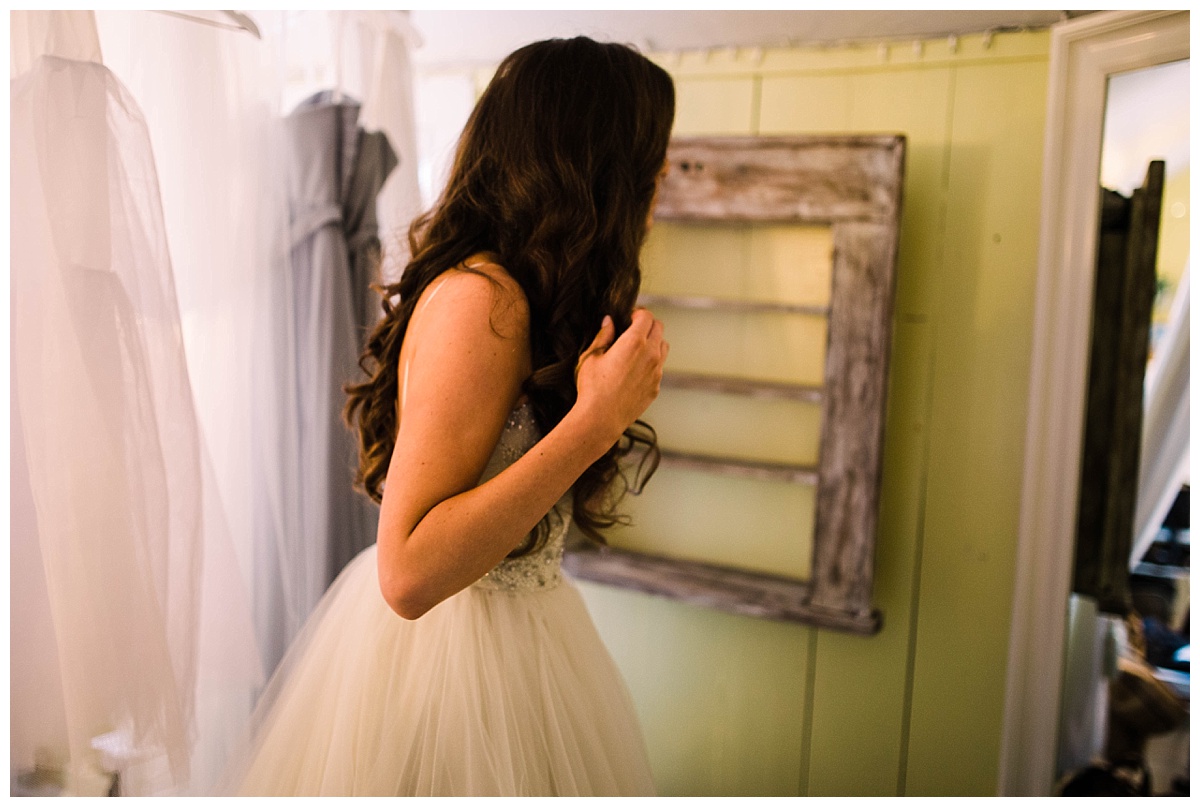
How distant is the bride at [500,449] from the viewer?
826 mm

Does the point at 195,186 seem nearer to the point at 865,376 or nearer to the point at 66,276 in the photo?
the point at 66,276

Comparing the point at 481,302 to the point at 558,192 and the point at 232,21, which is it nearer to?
the point at 558,192

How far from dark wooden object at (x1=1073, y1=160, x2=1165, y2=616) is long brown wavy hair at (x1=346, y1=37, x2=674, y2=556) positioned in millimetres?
1085

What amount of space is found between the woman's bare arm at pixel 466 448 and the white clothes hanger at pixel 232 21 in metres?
0.71

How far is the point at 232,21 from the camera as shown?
1298 millimetres

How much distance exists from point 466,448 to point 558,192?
1.15ft

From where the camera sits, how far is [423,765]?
94 cm

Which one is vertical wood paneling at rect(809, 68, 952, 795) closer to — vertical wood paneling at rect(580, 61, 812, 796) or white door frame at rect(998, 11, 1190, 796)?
vertical wood paneling at rect(580, 61, 812, 796)

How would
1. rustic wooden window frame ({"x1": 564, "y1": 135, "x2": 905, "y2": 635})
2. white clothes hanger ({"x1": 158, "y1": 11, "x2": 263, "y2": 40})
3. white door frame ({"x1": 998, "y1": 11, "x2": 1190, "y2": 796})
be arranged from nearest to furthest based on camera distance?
white clothes hanger ({"x1": 158, "y1": 11, "x2": 263, "y2": 40}), white door frame ({"x1": 998, "y1": 11, "x2": 1190, "y2": 796}), rustic wooden window frame ({"x1": 564, "y1": 135, "x2": 905, "y2": 635})

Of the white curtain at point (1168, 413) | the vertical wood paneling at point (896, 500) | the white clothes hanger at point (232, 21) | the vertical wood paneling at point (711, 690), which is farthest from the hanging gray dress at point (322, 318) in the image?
the white curtain at point (1168, 413)

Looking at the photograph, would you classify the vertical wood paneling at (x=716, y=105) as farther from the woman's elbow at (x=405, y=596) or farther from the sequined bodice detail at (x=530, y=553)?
the woman's elbow at (x=405, y=596)

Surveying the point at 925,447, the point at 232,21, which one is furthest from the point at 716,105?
the point at 232,21

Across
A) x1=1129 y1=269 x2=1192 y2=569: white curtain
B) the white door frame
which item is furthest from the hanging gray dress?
x1=1129 y1=269 x2=1192 y2=569: white curtain

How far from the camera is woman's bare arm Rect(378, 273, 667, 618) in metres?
0.81
